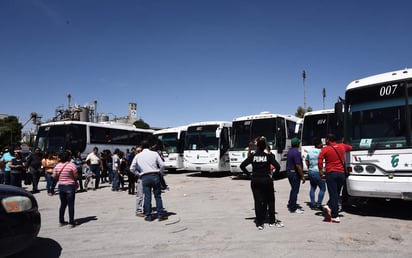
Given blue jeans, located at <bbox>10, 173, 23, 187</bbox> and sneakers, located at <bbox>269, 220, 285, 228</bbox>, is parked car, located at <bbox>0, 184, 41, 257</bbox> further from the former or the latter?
blue jeans, located at <bbox>10, 173, 23, 187</bbox>

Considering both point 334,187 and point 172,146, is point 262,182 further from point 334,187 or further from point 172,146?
point 172,146

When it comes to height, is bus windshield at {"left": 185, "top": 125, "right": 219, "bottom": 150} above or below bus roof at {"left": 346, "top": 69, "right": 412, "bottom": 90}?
below

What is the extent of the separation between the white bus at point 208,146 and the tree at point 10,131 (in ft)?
151

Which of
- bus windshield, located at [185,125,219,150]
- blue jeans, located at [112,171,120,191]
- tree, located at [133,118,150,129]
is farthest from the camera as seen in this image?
tree, located at [133,118,150,129]

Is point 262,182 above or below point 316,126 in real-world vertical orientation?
below

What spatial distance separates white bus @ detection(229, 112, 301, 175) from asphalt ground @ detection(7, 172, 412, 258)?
6.15 metres

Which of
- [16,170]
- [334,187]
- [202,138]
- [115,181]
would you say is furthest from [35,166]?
[334,187]

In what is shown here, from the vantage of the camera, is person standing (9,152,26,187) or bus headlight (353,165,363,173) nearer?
bus headlight (353,165,363,173)

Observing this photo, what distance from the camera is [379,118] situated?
6.73m

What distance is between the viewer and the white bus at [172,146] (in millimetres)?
20375

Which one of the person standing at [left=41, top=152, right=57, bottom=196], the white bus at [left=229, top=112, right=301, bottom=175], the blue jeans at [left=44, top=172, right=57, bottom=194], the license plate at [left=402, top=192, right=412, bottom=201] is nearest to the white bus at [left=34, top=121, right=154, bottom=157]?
the person standing at [left=41, top=152, right=57, bottom=196]

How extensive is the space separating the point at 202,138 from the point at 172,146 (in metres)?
3.79

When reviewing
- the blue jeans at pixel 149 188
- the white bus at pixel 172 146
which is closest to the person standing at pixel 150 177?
the blue jeans at pixel 149 188

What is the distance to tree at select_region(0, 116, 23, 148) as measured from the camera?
171 ft
